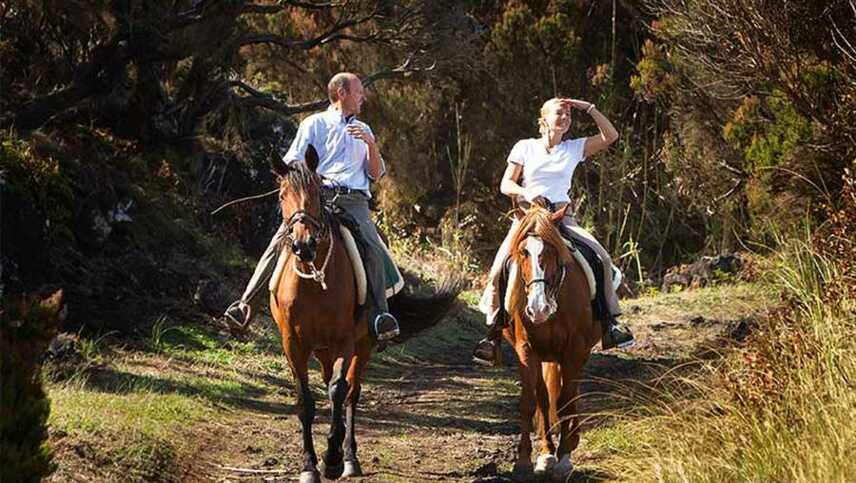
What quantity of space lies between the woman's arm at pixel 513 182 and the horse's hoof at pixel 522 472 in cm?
187

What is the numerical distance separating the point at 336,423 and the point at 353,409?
64cm

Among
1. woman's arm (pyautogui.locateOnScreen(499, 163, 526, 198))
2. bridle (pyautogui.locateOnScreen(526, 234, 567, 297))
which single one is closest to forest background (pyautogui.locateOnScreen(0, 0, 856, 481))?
bridle (pyautogui.locateOnScreen(526, 234, 567, 297))

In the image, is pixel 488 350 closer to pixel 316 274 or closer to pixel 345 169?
pixel 316 274

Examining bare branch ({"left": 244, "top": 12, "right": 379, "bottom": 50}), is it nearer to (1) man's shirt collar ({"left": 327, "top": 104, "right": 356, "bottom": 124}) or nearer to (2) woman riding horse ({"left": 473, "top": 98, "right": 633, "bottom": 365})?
(1) man's shirt collar ({"left": 327, "top": 104, "right": 356, "bottom": 124})

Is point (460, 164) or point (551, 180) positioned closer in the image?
point (551, 180)

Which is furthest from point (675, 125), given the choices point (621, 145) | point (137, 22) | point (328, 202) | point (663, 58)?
point (328, 202)

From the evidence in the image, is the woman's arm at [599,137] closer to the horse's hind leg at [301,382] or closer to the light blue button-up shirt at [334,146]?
the light blue button-up shirt at [334,146]

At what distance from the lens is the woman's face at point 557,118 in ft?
30.2

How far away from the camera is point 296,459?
9258mm

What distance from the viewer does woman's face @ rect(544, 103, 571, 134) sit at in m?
9.20

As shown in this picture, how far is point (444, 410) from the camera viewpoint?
1177 cm

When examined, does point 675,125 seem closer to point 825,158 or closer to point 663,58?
point 663,58

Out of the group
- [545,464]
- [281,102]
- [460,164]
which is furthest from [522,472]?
[460,164]

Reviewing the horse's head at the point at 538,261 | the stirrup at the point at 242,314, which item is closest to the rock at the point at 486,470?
the horse's head at the point at 538,261
